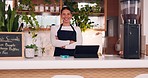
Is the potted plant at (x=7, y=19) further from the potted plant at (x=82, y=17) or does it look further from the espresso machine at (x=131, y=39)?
the potted plant at (x=82, y=17)

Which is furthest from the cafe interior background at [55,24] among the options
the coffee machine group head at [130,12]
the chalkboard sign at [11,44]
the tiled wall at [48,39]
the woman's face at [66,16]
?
the chalkboard sign at [11,44]

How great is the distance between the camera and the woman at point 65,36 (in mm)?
3188

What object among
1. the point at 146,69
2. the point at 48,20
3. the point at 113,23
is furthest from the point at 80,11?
the point at 146,69

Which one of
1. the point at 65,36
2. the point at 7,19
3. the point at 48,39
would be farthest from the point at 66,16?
the point at 48,39

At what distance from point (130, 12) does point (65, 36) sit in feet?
4.45

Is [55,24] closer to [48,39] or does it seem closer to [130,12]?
[48,39]

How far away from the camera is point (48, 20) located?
15.9 ft

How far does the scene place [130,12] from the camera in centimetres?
223

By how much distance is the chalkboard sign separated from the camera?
1.99 metres

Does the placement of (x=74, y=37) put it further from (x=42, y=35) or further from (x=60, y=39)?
(x=42, y=35)

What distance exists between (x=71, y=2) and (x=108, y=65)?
3017 mm

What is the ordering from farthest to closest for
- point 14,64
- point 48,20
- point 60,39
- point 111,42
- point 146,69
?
point 111,42
point 48,20
point 60,39
point 146,69
point 14,64

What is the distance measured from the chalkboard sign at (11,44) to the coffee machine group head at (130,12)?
3.07 ft

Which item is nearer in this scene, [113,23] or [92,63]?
[92,63]
